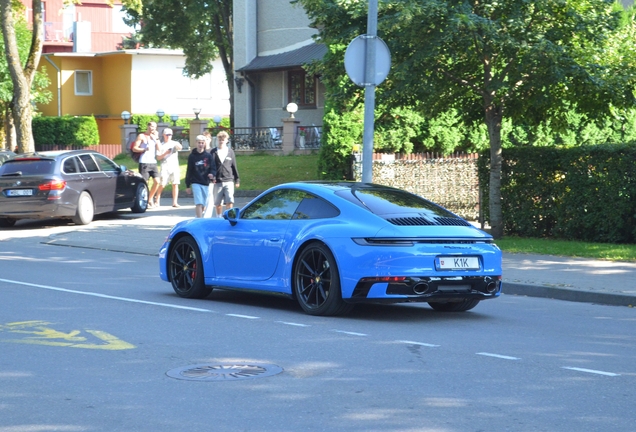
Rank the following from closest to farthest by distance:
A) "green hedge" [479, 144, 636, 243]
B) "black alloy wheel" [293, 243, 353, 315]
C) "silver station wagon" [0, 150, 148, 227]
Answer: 1. "black alloy wheel" [293, 243, 353, 315]
2. "green hedge" [479, 144, 636, 243]
3. "silver station wagon" [0, 150, 148, 227]

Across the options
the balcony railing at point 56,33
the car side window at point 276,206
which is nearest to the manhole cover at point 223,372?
A: the car side window at point 276,206

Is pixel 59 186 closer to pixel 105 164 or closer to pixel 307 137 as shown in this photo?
pixel 105 164

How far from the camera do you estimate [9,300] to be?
1191 cm

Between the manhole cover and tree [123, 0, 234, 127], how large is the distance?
45.5 meters

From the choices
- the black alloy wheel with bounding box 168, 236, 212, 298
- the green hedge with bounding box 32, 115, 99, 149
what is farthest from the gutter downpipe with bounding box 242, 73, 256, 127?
the black alloy wheel with bounding box 168, 236, 212, 298

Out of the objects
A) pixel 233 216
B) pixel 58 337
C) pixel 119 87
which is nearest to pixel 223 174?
pixel 233 216

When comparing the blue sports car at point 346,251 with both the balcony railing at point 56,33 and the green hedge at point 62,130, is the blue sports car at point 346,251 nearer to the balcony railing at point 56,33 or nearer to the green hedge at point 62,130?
the green hedge at point 62,130

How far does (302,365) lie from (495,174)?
11758mm

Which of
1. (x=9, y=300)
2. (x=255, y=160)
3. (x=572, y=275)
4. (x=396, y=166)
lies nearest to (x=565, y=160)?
(x=572, y=275)

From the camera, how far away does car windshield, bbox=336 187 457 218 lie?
34.7 ft

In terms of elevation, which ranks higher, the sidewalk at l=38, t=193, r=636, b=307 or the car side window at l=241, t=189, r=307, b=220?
the car side window at l=241, t=189, r=307, b=220

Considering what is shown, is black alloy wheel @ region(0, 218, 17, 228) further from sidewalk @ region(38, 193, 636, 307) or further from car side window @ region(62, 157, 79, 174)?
sidewalk @ region(38, 193, 636, 307)

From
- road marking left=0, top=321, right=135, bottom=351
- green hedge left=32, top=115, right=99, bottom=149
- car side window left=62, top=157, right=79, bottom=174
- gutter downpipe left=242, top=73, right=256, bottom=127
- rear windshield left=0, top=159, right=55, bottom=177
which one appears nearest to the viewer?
road marking left=0, top=321, right=135, bottom=351

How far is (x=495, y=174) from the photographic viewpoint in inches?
749
